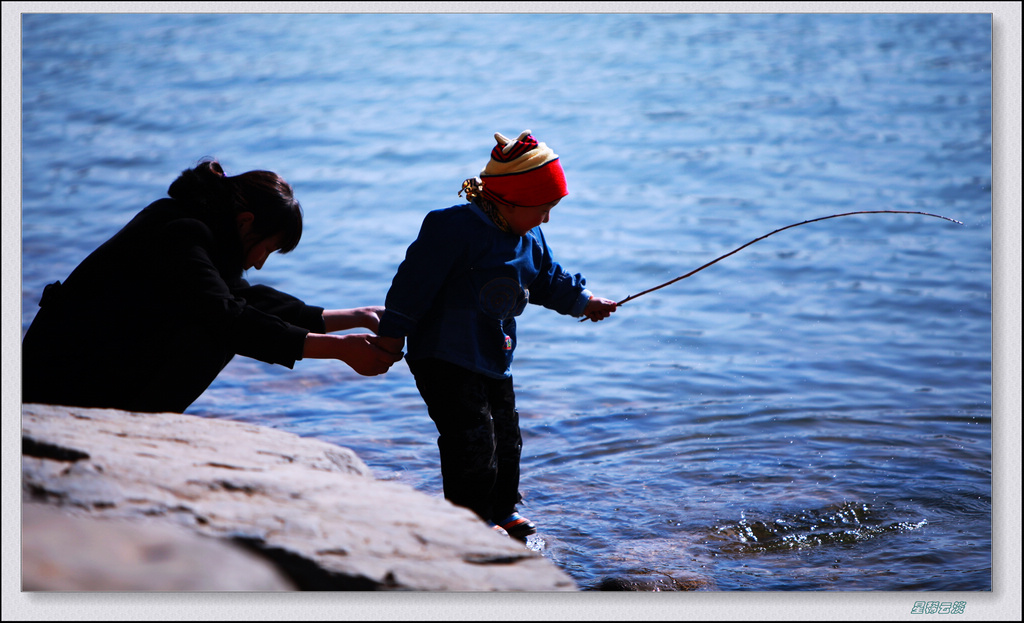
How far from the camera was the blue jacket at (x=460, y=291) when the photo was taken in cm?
247

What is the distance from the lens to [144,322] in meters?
2.48

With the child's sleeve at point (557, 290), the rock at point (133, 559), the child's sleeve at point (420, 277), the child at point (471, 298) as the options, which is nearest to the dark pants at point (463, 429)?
the child at point (471, 298)

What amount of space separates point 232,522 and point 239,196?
986 millimetres

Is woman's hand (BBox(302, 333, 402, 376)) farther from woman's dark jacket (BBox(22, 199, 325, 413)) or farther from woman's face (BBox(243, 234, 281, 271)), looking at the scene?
woman's face (BBox(243, 234, 281, 271))

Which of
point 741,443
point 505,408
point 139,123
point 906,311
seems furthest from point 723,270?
point 139,123

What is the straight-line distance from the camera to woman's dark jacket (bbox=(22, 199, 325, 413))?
244 cm

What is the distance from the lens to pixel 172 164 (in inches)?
301

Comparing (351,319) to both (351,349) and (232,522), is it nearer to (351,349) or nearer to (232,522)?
(351,349)

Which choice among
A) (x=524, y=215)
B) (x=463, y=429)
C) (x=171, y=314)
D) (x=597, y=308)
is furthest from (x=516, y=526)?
(x=171, y=314)

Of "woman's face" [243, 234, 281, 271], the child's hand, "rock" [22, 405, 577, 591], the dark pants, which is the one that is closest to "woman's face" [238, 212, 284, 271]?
"woman's face" [243, 234, 281, 271]

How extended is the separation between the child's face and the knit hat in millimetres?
14

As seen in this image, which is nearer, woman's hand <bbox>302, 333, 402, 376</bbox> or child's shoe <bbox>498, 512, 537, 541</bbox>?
woman's hand <bbox>302, 333, 402, 376</bbox>

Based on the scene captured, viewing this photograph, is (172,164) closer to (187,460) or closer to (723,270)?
(723,270)

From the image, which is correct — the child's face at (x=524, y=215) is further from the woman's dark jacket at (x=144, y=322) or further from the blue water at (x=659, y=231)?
the blue water at (x=659, y=231)
